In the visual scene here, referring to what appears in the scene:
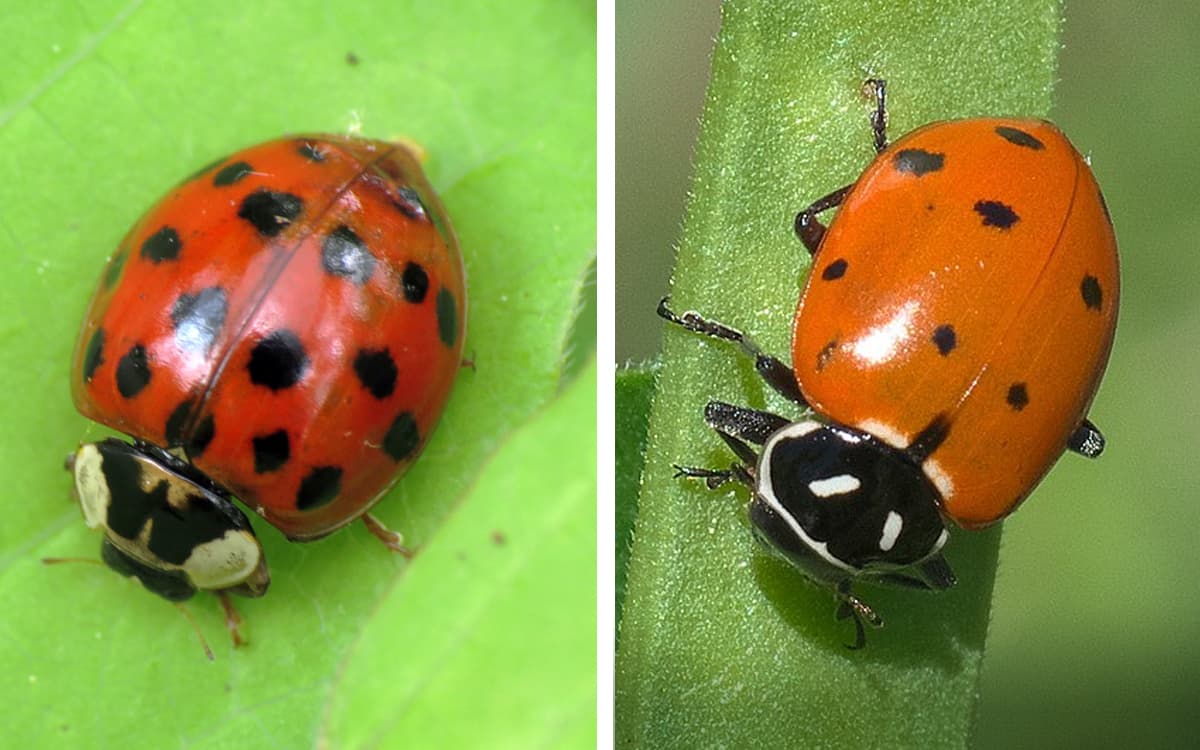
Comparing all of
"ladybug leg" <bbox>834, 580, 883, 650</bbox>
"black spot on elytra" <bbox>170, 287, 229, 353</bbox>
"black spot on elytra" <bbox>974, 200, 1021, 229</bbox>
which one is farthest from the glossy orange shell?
"black spot on elytra" <bbox>170, 287, 229, 353</bbox>

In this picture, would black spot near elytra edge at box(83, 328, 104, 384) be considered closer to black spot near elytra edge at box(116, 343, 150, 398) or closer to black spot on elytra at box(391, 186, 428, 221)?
black spot near elytra edge at box(116, 343, 150, 398)

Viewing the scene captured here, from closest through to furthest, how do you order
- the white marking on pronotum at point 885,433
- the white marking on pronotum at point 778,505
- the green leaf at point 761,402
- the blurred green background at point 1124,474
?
the green leaf at point 761,402
the white marking on pronotum at point 778,505
the white marking on pronotum at point 885,433
the blurred green background at point 1124,474

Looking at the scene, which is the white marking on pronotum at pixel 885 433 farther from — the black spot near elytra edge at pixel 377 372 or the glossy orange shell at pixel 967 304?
the black spot near elytra edge at pixel 377 372

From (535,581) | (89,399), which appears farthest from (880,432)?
(89,399)

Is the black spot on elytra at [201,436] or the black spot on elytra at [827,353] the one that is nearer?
the black spot on elytra at [827,353]

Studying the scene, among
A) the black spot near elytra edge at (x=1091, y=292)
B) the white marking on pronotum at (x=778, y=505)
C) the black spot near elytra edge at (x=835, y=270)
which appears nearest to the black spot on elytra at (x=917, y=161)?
the black spot near elytra edge at (x=835, y=270)

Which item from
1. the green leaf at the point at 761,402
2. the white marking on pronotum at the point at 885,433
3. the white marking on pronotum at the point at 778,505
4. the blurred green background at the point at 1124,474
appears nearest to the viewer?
the green leaf at the point at 761,402
